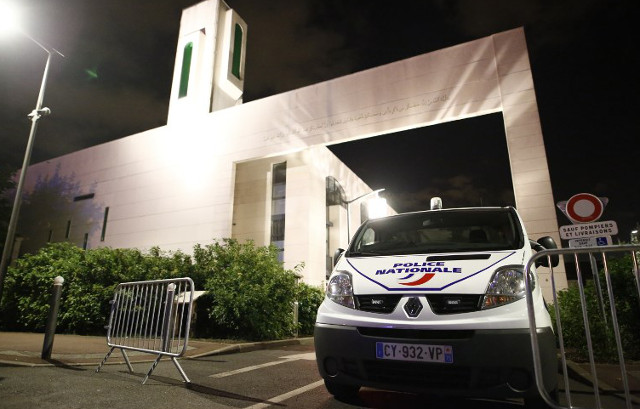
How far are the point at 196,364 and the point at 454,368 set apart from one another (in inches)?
183

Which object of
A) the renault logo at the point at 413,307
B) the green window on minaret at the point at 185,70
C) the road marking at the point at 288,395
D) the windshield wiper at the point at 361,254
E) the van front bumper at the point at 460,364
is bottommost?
the road marking at the point at 288,395

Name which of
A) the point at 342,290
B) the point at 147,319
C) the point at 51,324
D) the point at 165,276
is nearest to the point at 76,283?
the point at 165,276

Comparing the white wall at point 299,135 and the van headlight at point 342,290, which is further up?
the white wall at point 299,135

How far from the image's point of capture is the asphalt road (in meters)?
3.50

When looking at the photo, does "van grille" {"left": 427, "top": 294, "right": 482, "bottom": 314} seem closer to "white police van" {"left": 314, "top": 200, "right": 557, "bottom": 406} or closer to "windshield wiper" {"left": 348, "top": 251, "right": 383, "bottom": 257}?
"white police van" {"left": 314, "top": 200, "right": 557, "bottom": 406}

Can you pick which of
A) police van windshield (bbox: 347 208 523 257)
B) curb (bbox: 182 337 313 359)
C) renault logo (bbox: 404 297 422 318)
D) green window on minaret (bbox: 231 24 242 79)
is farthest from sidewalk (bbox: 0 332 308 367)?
green window on minaret (bbox: 231 24 242 79)

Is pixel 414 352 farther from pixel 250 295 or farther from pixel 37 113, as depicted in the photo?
pixel 37 113

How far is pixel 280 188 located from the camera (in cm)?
2903

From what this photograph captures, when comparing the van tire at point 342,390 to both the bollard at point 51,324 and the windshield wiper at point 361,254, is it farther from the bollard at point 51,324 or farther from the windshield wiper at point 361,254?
the bollard at point 51,324

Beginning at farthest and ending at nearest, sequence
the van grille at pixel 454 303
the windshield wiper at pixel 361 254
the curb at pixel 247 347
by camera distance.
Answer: the curb at pixel 247 347, the windshield wiper at pixel 361 254, the van grille at pixel 454 303

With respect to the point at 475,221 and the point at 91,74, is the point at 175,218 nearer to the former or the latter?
the point at 91,74

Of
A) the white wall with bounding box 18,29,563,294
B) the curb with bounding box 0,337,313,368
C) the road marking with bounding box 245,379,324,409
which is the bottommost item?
the road marking with bounding box 245,379,324,409

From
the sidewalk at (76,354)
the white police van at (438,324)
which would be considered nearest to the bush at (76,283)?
the sidewalk at (76,354)

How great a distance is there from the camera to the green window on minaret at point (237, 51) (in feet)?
95.1
